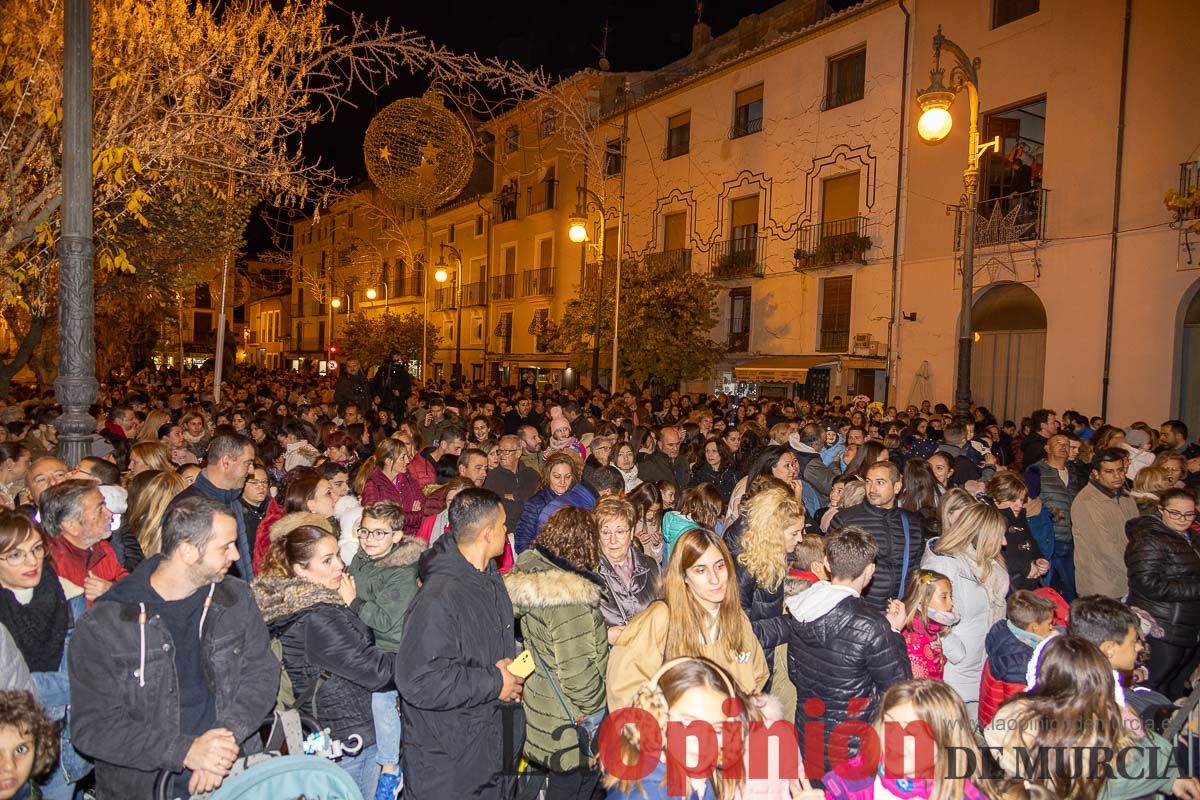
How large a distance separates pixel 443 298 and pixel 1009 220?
2894 centimetres

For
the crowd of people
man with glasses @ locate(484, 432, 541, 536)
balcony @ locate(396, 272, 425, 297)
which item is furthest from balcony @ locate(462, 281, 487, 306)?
the crowd of people

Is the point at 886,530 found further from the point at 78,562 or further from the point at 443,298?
the point at 443,298

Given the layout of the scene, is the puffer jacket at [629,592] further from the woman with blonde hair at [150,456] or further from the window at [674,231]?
the window at [674,231]

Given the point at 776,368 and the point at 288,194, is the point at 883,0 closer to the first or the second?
the point at 776,368

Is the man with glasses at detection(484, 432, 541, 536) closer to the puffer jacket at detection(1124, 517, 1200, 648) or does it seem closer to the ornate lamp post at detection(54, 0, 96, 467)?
the ornate lamp post at detection(54, 0, 96, 467)

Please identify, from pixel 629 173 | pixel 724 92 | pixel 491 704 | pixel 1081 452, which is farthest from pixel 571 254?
pixel 491 704

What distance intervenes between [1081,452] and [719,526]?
5.01m

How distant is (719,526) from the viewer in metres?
6.11

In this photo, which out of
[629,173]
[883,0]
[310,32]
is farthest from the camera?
[629,173]

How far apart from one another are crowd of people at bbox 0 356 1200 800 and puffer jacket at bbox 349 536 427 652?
0.05 ft

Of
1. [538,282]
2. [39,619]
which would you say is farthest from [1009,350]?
[538,282]

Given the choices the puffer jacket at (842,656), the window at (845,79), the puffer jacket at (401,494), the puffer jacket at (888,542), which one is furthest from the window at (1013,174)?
the puffer jacket at (842,656)

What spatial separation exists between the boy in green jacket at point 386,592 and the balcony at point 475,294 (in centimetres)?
3264

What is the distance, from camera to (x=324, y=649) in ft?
10.4
